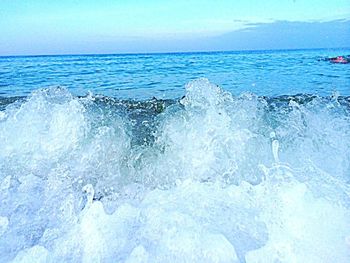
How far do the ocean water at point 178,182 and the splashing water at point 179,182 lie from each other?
1 cm

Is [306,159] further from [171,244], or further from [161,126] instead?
[171,244]

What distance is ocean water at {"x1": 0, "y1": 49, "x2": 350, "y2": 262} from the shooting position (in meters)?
2.13

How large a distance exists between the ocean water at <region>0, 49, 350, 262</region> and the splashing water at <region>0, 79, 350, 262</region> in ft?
0.03

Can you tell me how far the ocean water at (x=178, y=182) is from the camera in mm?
2127

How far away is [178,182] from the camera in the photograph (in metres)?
3.18

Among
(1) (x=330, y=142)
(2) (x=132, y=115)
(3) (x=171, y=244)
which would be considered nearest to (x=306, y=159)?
(1) (x=330, y=142)

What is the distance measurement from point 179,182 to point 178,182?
0.01 meters

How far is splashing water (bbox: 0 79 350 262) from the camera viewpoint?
6.98ft

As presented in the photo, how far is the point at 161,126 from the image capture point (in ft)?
13.8

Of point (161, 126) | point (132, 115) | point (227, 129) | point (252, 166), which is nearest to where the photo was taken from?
point (252, 166)

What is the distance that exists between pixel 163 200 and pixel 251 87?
26.3ft

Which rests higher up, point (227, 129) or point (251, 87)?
point (227, 129)

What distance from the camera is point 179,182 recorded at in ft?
10.4

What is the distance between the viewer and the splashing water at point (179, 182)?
6.98 ft
